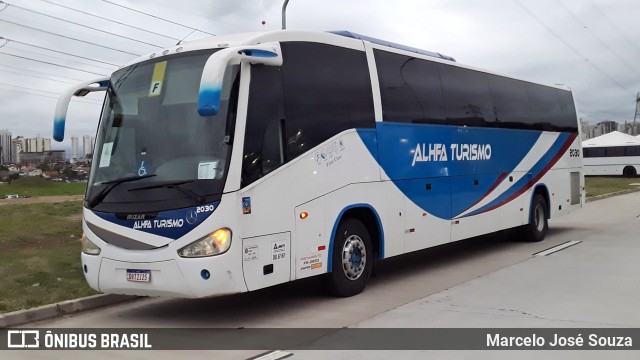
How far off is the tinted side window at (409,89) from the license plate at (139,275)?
14.2 ft

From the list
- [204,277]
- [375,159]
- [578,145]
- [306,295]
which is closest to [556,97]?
[578,145]

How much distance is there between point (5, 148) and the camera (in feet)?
192

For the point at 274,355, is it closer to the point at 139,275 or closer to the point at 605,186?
the point at 139,275

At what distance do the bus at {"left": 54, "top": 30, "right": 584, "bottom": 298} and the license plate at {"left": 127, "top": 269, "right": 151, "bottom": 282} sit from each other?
15mm

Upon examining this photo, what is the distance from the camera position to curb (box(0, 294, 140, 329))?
7.61 m

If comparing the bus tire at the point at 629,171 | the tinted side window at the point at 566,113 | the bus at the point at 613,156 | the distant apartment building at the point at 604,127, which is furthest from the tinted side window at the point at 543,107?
the distant apartment building at the point at 604,127

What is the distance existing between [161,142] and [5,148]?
58214 mm

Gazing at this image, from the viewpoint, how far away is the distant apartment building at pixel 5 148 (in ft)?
189

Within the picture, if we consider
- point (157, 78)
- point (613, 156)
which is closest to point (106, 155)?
point (157, 78)

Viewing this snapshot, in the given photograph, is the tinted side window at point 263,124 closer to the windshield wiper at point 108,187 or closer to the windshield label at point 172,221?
the windshield label at point 172,221

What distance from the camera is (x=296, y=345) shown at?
6484 millimetres

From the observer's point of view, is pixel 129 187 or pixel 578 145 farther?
pixel 578 145

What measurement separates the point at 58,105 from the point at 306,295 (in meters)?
4.26

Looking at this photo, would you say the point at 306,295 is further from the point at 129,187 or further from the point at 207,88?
the point at 207,88
